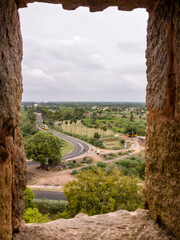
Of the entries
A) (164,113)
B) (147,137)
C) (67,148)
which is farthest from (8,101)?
(67,148)

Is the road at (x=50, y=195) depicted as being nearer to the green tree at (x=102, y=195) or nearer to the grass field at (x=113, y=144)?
the green tree at (x=102, y=195)

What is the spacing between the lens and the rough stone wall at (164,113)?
11.6ft

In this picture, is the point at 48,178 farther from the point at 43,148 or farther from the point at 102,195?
the point at 102,195

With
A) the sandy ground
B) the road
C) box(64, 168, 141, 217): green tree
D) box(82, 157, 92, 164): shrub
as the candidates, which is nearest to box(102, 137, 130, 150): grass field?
box(82, 157, 92, 164): shrub

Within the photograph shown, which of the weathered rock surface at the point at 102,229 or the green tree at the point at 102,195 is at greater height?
the weathered rock surface at the point at 102,229

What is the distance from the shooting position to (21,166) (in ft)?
13.8

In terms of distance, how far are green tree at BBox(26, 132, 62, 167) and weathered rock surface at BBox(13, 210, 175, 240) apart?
76.9 ft

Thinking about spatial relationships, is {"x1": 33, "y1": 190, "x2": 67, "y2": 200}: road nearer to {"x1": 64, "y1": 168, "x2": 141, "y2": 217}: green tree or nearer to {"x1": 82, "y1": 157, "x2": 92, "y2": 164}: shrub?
{"x1": 64, "y1": 168, "x2": 141, "y2": 217}: green tree

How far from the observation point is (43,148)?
27344 millimetres

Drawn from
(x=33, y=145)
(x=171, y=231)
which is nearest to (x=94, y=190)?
(x=171, y=231)

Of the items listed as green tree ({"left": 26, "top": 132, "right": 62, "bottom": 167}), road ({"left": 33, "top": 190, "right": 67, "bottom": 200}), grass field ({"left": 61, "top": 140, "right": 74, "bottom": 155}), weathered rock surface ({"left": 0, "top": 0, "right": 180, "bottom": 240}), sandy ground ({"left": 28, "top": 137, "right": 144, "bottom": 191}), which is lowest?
sandy ground ({"left": 28, "top": 137, "right": 144, "bottom": 191})

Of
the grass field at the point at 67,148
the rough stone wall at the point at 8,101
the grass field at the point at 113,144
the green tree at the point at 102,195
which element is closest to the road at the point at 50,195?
the green tree at the point at 102,195

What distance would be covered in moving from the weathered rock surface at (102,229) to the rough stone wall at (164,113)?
30cm

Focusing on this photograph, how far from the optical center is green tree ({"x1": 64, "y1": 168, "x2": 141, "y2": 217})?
36.2ft
